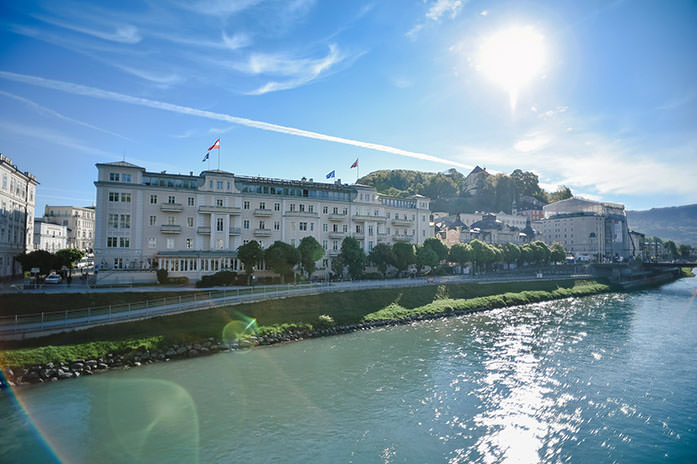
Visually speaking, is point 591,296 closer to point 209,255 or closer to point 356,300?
point 356,300

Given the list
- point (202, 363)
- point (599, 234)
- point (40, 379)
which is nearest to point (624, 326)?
point (202, 363)

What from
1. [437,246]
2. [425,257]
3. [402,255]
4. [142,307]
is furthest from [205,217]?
[437,246]

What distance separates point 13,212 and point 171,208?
21.4m

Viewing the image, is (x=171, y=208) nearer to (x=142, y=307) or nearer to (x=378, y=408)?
(x=142, y=307)

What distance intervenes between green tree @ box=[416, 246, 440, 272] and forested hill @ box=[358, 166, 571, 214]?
9672 centimetres

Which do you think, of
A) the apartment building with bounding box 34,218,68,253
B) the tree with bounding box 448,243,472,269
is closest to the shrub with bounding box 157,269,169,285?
the apartment building with bounding box 34,218,68,253

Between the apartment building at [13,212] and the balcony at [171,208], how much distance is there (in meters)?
18.7

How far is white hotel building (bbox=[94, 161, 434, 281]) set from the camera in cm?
5025

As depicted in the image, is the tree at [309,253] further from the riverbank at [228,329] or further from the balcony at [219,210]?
the balcony at [219,210]

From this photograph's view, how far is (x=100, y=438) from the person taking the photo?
60.4ft

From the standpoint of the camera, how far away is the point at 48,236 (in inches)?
3268

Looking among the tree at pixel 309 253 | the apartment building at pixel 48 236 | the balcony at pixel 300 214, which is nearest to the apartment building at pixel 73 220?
the apartment building at pixel 48 236

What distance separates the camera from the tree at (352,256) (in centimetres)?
5978

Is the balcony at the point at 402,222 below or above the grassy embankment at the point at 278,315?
above
